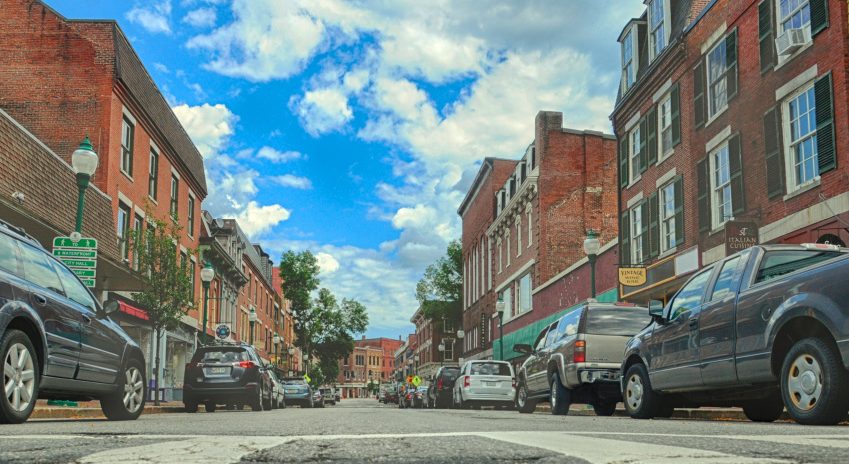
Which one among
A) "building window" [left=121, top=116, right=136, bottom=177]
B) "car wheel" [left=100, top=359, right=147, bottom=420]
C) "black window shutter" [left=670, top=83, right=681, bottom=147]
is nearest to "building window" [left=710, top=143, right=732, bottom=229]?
"black window shutter" [left=670, top=83, right=681, bottom=147]

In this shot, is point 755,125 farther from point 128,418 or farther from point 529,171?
point 529,171

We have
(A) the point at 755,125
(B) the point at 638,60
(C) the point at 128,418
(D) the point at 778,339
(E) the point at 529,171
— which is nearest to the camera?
(D) the point at 778,339

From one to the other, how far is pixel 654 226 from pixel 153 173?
17.3 meters

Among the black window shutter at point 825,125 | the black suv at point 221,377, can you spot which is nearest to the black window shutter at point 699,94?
the black window shutter at point 825,125

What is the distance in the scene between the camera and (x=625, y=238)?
27.3m

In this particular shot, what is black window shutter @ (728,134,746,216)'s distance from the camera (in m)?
18.9

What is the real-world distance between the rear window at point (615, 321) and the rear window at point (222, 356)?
28.4 feet

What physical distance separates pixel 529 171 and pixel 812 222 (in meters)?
25.6

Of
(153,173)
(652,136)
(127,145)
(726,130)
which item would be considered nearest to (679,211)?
(726,130)

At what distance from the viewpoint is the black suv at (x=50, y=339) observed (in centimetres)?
A: 744

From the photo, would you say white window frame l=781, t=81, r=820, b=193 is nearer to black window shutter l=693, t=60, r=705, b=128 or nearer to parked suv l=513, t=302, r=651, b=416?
black window shutter l=693, t=60, r=705, b=128

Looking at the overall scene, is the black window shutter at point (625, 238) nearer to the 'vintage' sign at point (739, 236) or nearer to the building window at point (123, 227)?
the 'vintage' sign at point (739, 236)

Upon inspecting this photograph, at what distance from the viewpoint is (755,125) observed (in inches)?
723

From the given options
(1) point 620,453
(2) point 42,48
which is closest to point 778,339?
(1) point 620,453
